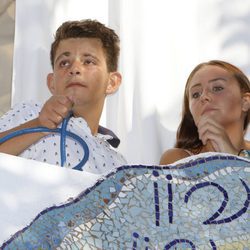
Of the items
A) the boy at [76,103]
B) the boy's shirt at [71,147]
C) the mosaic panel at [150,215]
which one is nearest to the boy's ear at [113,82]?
the boy at [76,103]

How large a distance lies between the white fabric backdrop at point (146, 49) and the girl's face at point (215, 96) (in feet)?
0.58

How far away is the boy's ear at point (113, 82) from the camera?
1915 mm

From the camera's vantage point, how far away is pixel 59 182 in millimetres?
1047

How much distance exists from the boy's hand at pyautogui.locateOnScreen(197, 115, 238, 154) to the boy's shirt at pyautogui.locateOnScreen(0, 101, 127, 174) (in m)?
0.21

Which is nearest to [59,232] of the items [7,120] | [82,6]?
[7,120]

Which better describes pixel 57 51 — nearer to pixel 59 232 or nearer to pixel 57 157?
pixel 57 157

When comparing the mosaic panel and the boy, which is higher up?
the boy

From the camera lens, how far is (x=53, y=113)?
60.1 inches

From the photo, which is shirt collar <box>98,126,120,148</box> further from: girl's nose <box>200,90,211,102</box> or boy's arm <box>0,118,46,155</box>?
boy's arm <box>0,118,46,155</box>

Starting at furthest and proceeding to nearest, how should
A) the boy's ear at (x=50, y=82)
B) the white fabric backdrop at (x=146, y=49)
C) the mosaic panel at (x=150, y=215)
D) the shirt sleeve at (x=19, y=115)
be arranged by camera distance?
the white fabric backdrop at (x=146, y=49), the boy's ear at (x=50, y=82), the shirt sleeve at (x=19, y=115), the mosaic panel at (x=150, y=215)

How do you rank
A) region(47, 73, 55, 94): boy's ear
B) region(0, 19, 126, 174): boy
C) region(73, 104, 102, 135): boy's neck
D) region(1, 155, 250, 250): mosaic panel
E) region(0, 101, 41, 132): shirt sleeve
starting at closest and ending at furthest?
region(1, 155, 250, 250): mosaic panel → region(0, 19, 126, 174): boy → region(0, 101, 41, 132): shirt sleeve → region(73, 104, 102, 135): boy's neck → region(47, 73, 55, 94): boy's ear

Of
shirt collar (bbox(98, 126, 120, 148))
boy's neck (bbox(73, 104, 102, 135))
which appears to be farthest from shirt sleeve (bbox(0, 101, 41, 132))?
shirt collar (bbox(98, 126, 120, 148))

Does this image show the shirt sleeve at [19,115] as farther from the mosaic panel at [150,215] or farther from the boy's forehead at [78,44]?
the mosaic panel at [150,215]

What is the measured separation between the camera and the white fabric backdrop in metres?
2.08
